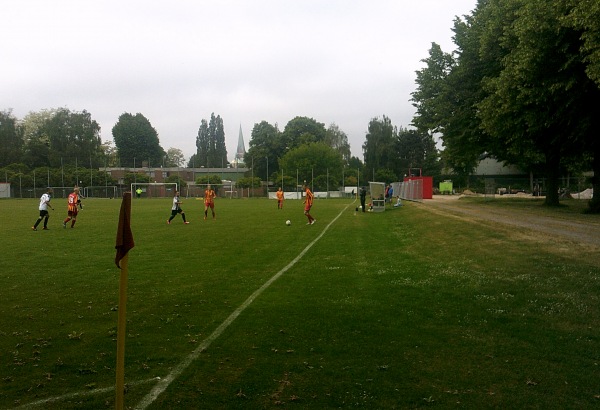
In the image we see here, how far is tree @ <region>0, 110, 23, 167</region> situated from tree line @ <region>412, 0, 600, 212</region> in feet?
273

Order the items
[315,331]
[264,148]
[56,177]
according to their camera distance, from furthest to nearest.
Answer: [264,148] → [56,177] → [315,331]

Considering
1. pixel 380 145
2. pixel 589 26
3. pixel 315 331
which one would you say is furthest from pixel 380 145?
pixel 315 331

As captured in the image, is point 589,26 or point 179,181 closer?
point 589,26

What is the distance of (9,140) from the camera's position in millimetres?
99188

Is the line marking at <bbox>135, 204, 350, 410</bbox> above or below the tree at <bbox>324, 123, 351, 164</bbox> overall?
below

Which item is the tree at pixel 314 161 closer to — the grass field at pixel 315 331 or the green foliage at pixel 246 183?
the green foliage at pixel 246 183

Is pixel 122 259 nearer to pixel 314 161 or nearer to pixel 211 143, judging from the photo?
pixel 314 161

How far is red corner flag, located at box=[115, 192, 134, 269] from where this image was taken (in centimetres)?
396

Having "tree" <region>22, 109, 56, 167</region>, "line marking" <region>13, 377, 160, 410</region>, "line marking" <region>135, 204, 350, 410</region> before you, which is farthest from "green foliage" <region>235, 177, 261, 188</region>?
"line marking" <region>13, 377, 160, 410</region>

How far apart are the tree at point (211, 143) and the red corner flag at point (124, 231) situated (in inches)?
5111

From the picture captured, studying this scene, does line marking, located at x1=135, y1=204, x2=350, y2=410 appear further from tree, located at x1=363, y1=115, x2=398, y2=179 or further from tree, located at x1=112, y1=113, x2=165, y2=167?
tree, located at x1=112, y1=113, x2=165, y2=167

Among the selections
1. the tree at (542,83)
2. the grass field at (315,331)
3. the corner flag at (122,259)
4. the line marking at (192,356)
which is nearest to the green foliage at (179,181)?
the tree at (542,83)

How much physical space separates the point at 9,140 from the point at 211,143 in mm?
46577

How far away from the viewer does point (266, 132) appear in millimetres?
116000
